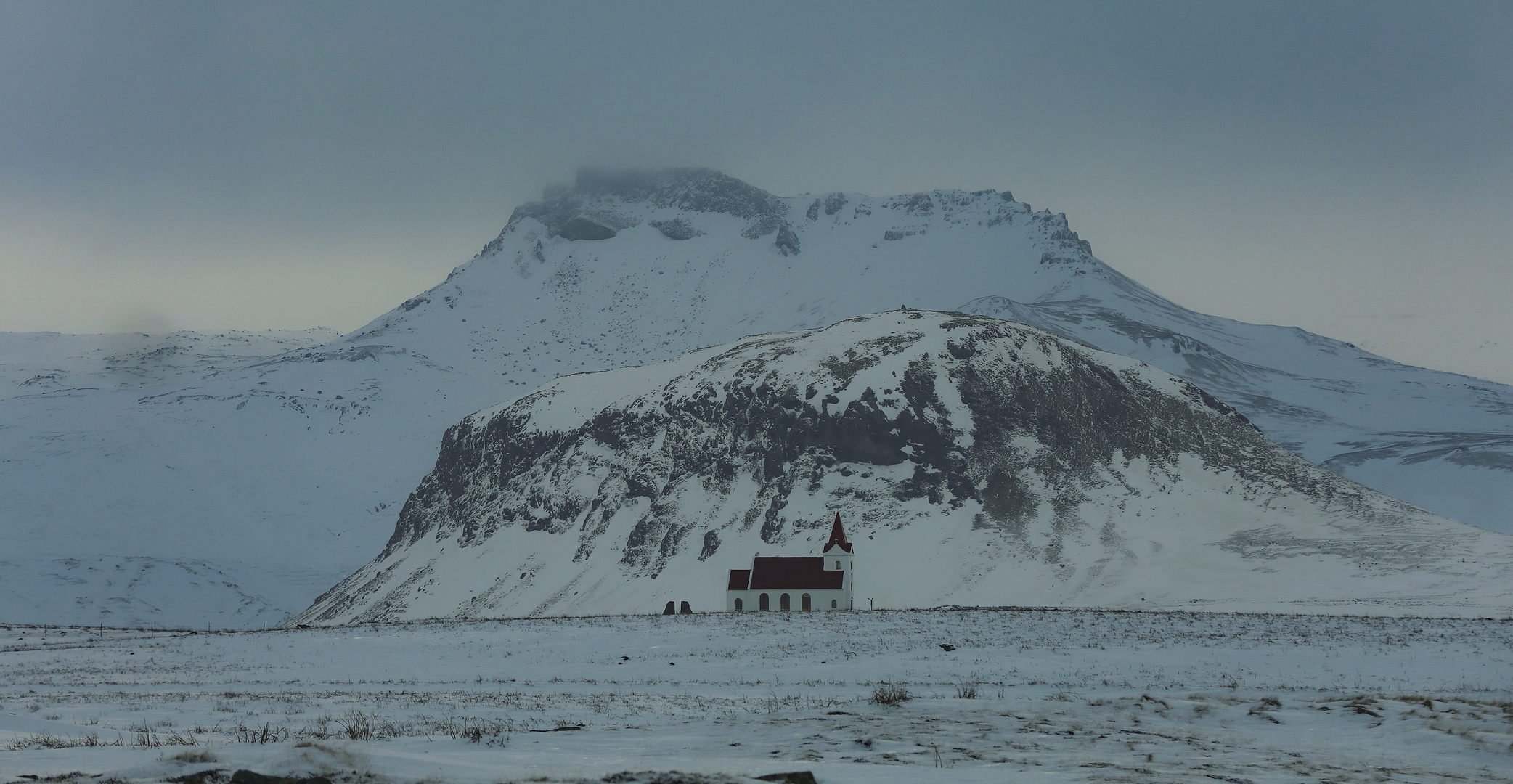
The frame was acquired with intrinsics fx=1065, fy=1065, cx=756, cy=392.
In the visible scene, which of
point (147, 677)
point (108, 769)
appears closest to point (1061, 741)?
point (108, 769)

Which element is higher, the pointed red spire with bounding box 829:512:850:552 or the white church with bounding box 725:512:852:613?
the pointed red spire with bounding box 829:512:850:552

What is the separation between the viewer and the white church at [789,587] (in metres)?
80.5

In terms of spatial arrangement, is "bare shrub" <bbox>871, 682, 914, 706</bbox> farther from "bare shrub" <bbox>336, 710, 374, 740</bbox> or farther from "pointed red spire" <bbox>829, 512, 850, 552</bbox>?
"pointed red spire" <bbox>829, 512, 850, 552</bbox>

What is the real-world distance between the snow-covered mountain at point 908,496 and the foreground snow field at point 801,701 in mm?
47851

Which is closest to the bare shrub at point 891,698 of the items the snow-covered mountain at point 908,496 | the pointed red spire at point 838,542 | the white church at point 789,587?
the white church at point 789,587

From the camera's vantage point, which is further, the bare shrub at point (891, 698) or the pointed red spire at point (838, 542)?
the pointed red spire at point (838, 542)

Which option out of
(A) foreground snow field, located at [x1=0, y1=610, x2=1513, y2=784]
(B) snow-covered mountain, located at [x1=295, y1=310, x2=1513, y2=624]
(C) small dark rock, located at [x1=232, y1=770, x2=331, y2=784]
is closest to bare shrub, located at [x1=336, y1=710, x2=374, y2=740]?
(A) foreground snow field, located at [x1=0, y1=610, x2=1513, y2=784]

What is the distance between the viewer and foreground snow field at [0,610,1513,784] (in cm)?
1374

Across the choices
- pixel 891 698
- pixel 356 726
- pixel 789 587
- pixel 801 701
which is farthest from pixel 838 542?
pixel 356 726

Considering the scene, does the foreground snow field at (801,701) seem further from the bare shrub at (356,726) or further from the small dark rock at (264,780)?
the small dark rock at (264,780)

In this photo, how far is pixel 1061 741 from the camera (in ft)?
52.5

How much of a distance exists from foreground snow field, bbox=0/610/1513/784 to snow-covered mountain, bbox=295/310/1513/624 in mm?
47851

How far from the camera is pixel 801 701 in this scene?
77.6ft

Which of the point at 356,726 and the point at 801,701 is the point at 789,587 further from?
the point at 356,726
